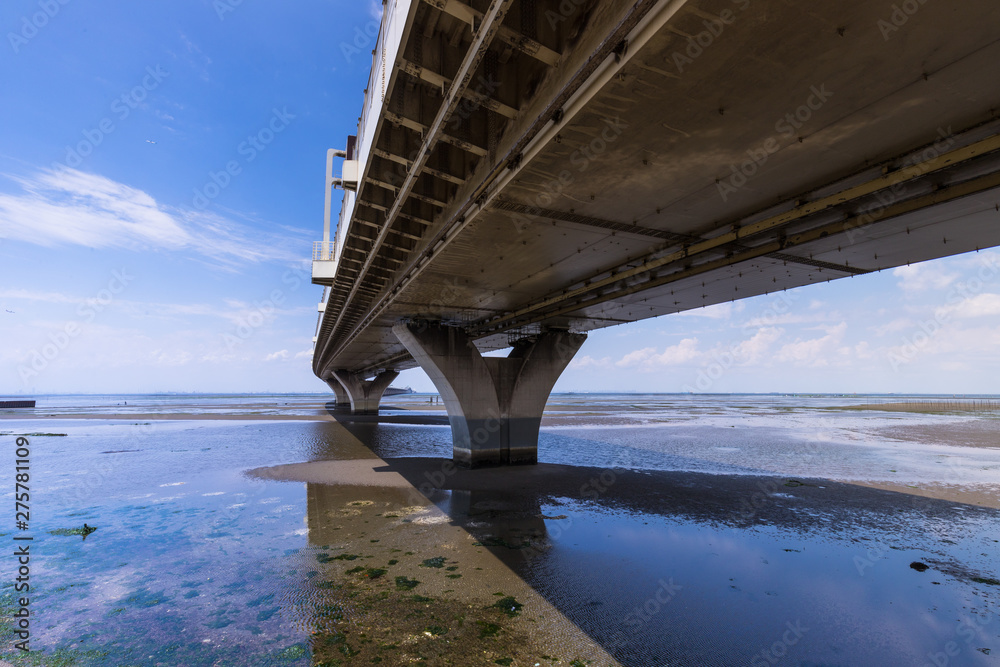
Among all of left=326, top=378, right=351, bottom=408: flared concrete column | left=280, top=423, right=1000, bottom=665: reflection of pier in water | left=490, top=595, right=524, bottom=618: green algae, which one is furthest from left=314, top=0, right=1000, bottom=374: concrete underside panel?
left=326, top=378, right=351, bottom=408: flared concrete column

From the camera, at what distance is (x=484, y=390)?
21656mm

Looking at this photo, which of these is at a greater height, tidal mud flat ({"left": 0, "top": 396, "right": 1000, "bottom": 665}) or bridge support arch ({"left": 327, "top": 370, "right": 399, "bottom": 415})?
bridge support arch ({"left": 327, "top": 370, "right": 399, "bottom": 415})

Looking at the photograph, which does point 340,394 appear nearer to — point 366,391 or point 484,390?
point 366,391

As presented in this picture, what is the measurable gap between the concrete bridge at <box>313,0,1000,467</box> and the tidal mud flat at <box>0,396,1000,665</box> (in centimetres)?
636

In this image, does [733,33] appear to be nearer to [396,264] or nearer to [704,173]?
[704,173]

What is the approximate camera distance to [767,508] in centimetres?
1311

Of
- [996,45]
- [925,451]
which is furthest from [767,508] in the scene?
[925,451]

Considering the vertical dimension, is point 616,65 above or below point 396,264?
below

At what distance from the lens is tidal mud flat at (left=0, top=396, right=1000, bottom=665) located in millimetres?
6051

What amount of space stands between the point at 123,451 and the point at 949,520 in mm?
36198

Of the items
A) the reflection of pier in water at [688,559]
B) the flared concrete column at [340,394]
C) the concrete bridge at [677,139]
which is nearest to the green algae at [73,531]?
the reflection of pier in water at [688,559]

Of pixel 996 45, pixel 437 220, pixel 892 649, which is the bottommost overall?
pixel 892 649

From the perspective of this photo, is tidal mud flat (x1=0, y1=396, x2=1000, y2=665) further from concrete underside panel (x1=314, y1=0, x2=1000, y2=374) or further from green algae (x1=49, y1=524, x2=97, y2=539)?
concrete underside panel (x1=314, y1=0, x2=1000, y2=374)

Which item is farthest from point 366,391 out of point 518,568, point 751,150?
point 751,150
